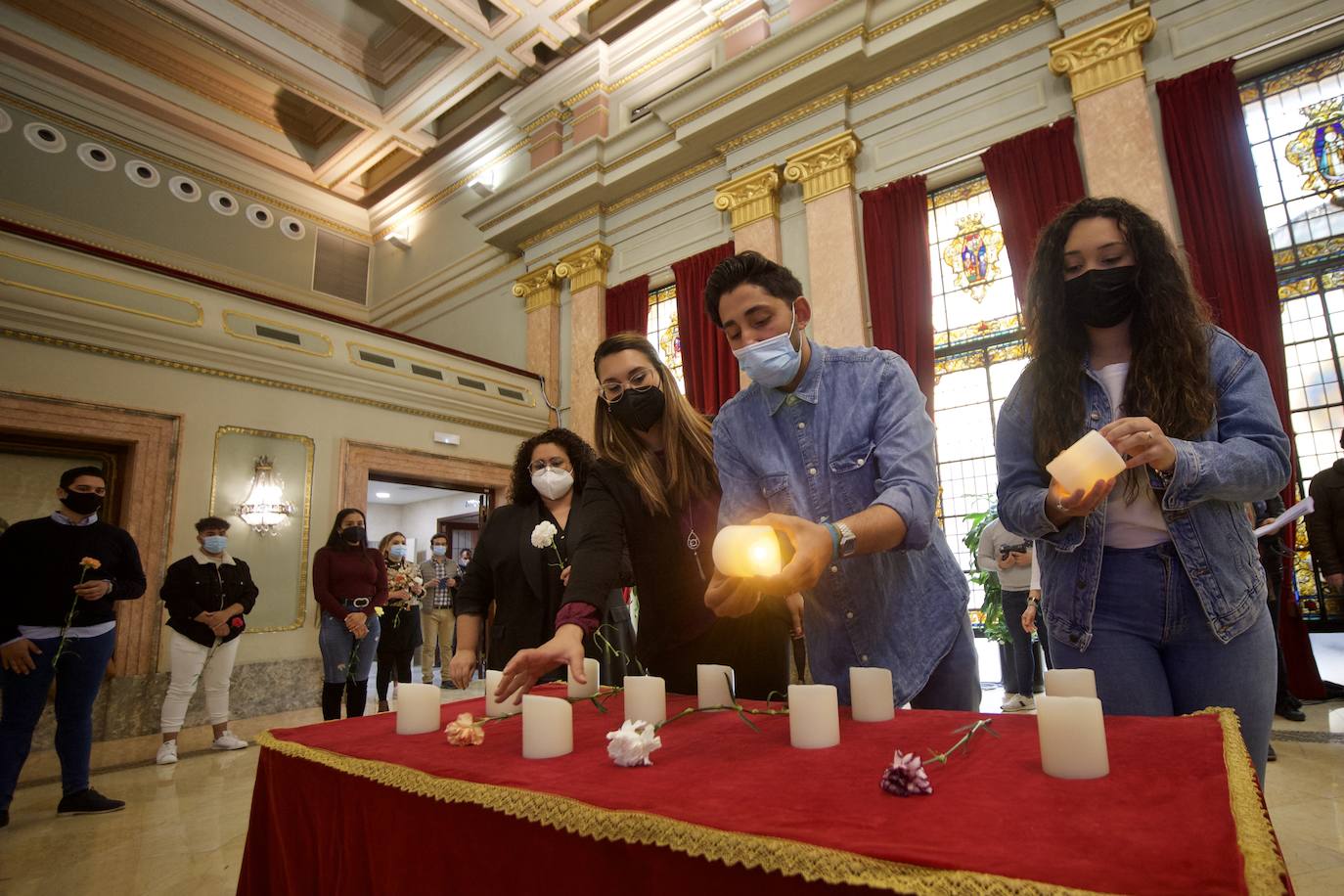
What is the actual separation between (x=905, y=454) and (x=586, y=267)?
28.4ft

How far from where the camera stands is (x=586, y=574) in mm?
1628

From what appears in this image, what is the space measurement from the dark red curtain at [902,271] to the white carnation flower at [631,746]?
611 centimetres

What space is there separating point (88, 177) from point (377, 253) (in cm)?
407

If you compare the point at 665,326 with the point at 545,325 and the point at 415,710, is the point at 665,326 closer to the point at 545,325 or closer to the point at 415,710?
the point at 545,325

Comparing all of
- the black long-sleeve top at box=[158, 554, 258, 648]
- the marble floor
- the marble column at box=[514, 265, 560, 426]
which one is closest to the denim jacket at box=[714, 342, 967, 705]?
the marble floor

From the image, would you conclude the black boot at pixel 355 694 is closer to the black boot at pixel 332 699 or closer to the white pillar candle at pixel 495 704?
the black boot at pixel 332 699

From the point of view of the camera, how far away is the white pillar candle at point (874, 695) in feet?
3.92

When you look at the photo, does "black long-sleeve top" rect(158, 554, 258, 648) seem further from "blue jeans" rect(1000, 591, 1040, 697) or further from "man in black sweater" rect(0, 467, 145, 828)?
"blue jeans" rect(1000, 591, 1040, 697)

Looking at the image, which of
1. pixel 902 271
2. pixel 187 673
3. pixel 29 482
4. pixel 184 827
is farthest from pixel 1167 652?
pixel 29 482

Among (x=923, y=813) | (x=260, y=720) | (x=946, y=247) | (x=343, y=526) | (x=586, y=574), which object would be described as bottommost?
(x=260, y=720)

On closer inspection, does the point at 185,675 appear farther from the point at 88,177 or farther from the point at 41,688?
the point at 88,177

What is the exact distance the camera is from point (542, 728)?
1110mm

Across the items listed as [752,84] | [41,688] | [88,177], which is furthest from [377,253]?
[41,688]

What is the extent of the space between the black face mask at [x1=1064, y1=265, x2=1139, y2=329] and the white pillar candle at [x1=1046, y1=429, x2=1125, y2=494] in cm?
46
